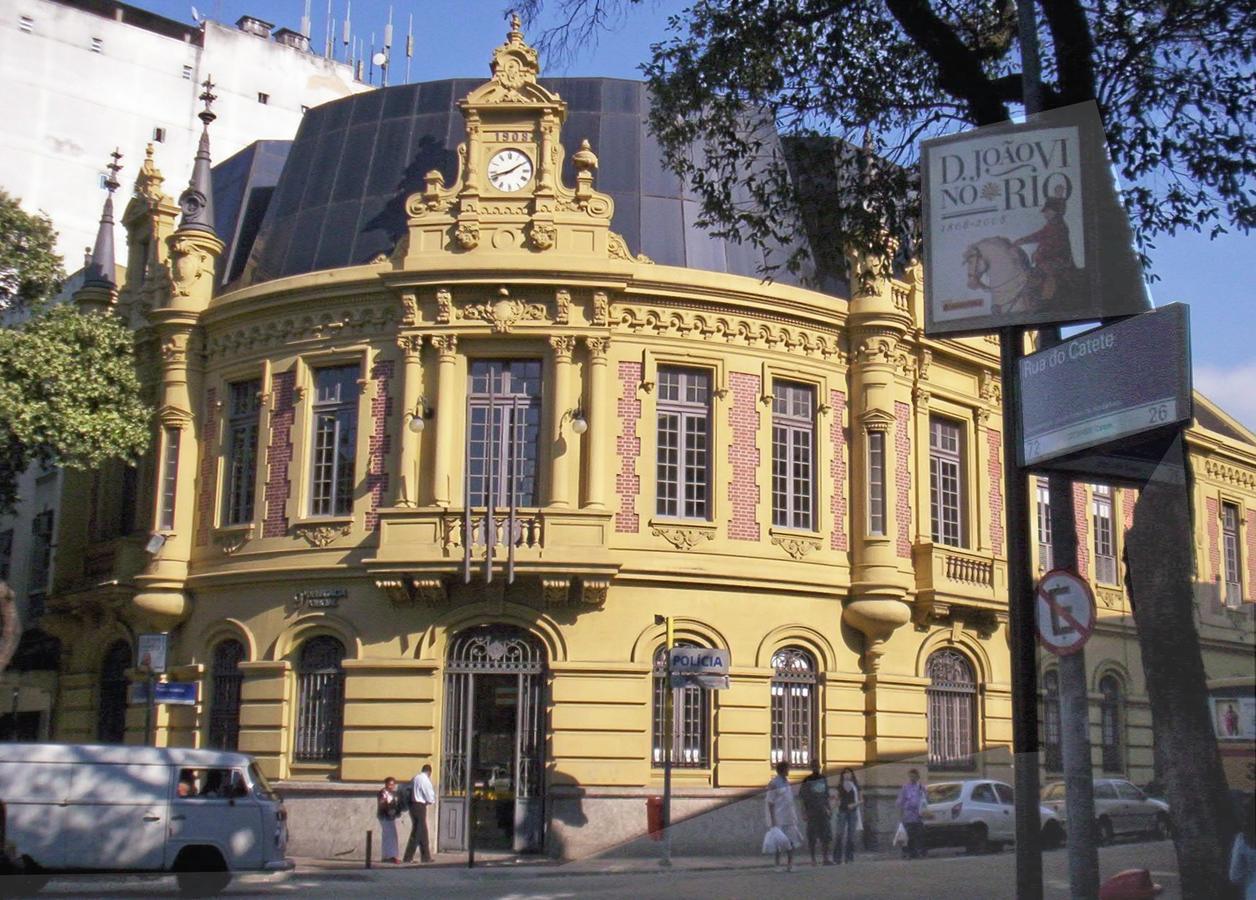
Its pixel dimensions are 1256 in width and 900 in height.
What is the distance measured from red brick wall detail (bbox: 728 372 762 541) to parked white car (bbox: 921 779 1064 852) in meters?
11.0

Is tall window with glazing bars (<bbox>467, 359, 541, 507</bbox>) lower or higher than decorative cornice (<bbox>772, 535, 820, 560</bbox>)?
higher

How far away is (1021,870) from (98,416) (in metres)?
18.8

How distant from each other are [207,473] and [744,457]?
9.87 meters

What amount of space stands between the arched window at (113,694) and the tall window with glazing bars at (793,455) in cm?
1290

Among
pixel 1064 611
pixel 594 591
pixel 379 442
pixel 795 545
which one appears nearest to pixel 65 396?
pixel 379 442

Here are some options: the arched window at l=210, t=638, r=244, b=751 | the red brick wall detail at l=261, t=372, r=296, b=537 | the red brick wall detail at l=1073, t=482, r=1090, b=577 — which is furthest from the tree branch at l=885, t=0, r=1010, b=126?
the arched window at l=210, t=638, r=244, b=751

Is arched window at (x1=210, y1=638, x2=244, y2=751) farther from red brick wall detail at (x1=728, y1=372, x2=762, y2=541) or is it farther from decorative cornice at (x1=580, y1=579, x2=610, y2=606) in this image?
red brick wall detail at (x1=728, y1=372, x2=762, y2=541)

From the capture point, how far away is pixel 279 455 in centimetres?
2669

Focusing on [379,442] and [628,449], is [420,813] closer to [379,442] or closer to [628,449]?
[379,442]

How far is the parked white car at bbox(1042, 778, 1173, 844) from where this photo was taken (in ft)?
37.0

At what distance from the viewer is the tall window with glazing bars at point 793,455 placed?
26.4 m

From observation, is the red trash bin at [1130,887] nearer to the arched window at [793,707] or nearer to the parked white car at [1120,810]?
the parked white car at [1120,810]

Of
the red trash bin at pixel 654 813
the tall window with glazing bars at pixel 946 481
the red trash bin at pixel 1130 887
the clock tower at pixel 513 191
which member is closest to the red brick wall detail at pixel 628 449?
the clock tower at pixel 513 191

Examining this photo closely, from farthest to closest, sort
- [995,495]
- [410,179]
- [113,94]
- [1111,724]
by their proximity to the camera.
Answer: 1. [113,94]
2. [995,495]
3. [410,179]
4. [1111,724]
